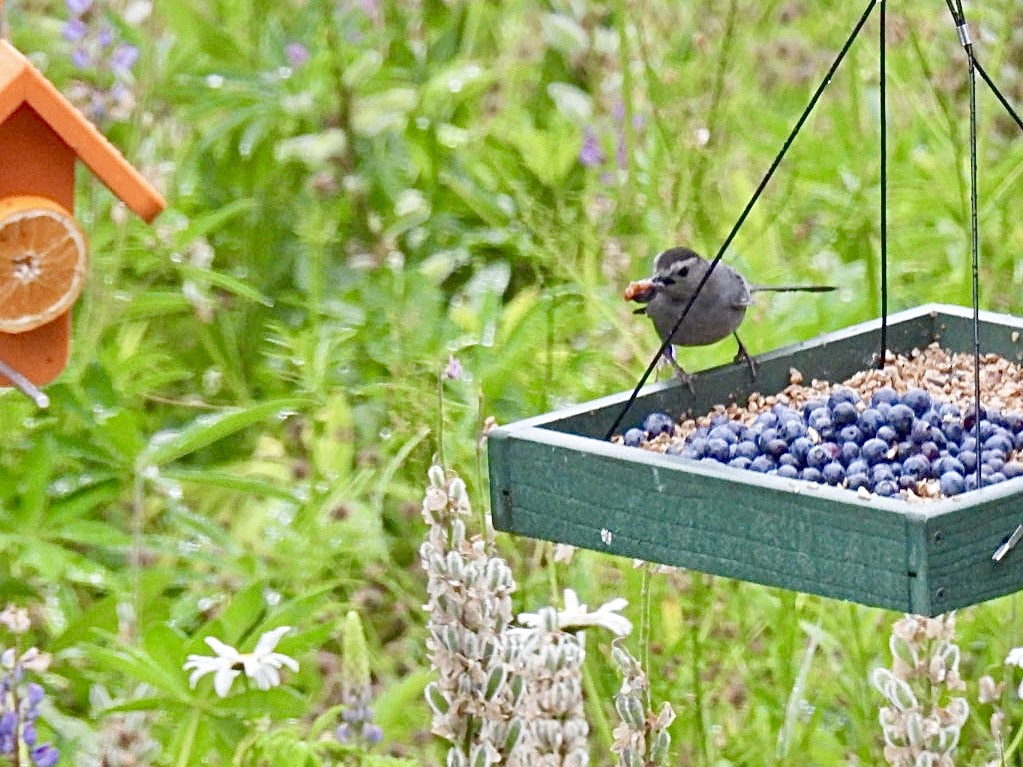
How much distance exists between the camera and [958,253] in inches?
163

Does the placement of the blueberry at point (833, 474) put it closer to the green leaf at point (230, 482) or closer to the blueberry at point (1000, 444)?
the blueberry at point (1000, 444)

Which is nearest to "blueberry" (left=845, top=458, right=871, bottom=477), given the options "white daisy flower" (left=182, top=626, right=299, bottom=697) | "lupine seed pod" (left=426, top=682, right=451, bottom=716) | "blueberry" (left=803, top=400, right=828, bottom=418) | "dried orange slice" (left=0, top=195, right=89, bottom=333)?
"blueberry" (left=803, top=400, right=828, bottom=418)

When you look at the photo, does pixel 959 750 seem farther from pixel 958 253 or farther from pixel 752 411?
pixel 958 253

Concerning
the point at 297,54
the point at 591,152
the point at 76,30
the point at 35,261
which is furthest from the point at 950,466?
the point at 297,54

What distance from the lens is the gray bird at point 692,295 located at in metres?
2.63

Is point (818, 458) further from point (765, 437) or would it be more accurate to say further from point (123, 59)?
point (123, 59)

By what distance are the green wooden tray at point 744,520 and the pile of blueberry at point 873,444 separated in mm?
111

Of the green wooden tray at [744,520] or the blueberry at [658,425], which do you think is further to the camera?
the blueberry at [658,425]

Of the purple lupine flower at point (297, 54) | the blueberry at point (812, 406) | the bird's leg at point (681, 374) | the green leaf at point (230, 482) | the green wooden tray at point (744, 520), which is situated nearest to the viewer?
the green wooden tray at point (744, 520)

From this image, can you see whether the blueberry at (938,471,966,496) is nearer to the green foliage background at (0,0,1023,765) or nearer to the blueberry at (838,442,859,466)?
the blueberry at (838,442,859,466)

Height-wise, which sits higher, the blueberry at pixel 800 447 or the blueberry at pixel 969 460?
the blueberry at pixel 800 447

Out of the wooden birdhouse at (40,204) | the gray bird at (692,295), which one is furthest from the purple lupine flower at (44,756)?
the gray bird at (692,295)

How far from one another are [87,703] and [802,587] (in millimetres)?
1932

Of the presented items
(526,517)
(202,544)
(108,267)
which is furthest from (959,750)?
(108,267)
